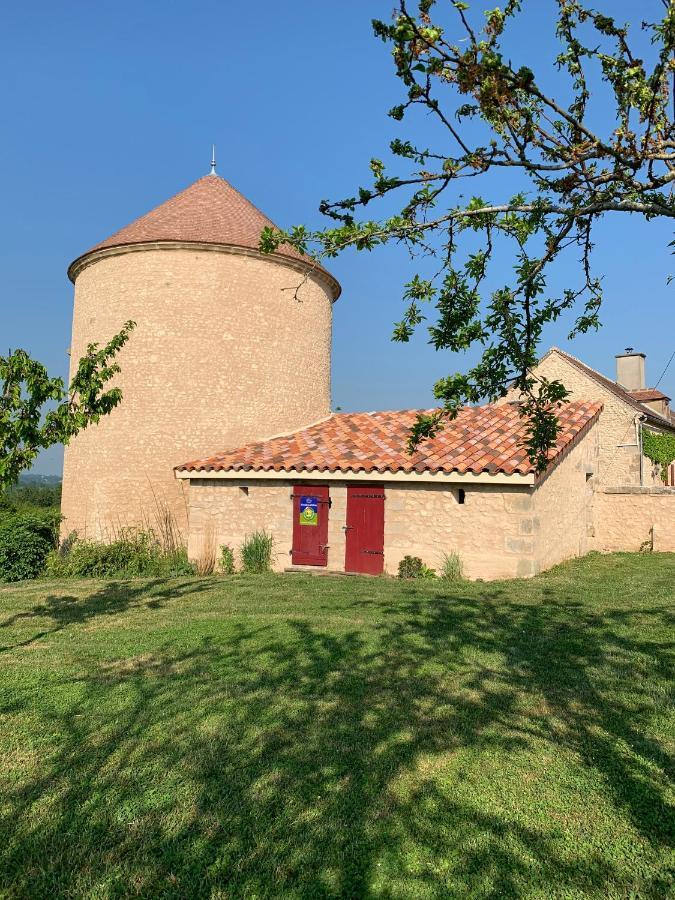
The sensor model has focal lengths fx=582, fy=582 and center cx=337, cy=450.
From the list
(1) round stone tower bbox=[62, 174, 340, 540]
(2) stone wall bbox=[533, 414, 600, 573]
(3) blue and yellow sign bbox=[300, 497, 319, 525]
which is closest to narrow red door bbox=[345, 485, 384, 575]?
(3) blue and yellow sign bbox=[300, 497, 319, 525]

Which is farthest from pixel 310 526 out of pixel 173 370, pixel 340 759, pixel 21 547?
pixel 340 759

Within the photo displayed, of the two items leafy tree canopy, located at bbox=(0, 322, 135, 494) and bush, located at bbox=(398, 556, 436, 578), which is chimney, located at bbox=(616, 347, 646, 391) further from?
leafy tree canopy, located at bbox=(0, 322, 135, 494)

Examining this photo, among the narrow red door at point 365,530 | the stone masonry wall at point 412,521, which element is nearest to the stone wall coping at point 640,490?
the stone masonry wall at point 412,521

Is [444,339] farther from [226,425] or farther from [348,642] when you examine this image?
[226,425]

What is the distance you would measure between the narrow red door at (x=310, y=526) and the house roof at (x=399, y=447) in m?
0.65

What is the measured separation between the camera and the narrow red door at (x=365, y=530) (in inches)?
502

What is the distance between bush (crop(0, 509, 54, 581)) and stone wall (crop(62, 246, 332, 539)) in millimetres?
1739

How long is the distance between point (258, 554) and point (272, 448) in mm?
2839

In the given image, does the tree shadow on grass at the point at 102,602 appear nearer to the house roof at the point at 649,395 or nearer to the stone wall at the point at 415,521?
the stone wall at the point at 415,521

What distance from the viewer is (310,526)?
527 inches

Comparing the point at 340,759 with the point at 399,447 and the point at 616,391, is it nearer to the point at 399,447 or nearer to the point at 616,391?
the point at 399,447

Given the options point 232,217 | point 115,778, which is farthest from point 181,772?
point 232,217

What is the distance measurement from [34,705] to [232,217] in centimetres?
1559

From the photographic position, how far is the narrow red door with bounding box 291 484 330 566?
13.3 meters
